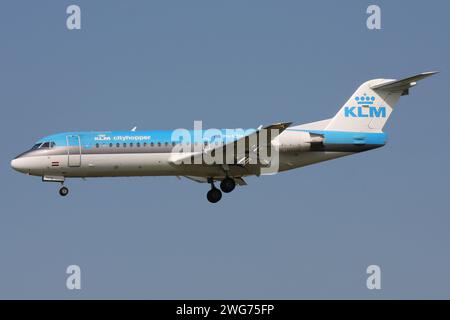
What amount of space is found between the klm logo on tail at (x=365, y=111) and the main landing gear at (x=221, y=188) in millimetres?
5975

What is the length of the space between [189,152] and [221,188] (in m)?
2.30

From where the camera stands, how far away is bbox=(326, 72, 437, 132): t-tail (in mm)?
36188

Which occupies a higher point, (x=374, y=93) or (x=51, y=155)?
(x=374, y=93)

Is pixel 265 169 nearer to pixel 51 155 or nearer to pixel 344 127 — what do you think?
pixel 344 127

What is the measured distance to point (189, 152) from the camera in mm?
34656

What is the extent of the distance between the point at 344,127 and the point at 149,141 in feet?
28.2

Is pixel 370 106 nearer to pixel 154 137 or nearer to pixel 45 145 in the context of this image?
pixel 154 137

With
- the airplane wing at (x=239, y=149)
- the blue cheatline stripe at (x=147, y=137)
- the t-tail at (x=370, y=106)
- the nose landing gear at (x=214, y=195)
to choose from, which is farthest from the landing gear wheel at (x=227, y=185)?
the t-tail at (x=370, y=106)

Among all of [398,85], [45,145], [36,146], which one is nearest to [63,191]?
[45,145]

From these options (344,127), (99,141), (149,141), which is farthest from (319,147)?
(99,141)

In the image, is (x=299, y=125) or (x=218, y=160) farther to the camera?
(x=299, y=125)

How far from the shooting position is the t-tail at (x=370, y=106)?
36.2 m

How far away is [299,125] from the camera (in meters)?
36.7

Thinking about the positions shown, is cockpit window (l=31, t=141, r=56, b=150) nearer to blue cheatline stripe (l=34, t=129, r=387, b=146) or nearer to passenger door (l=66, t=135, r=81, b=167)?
blue cheatline stripe (l=34, t=129, r=387, b=146)
